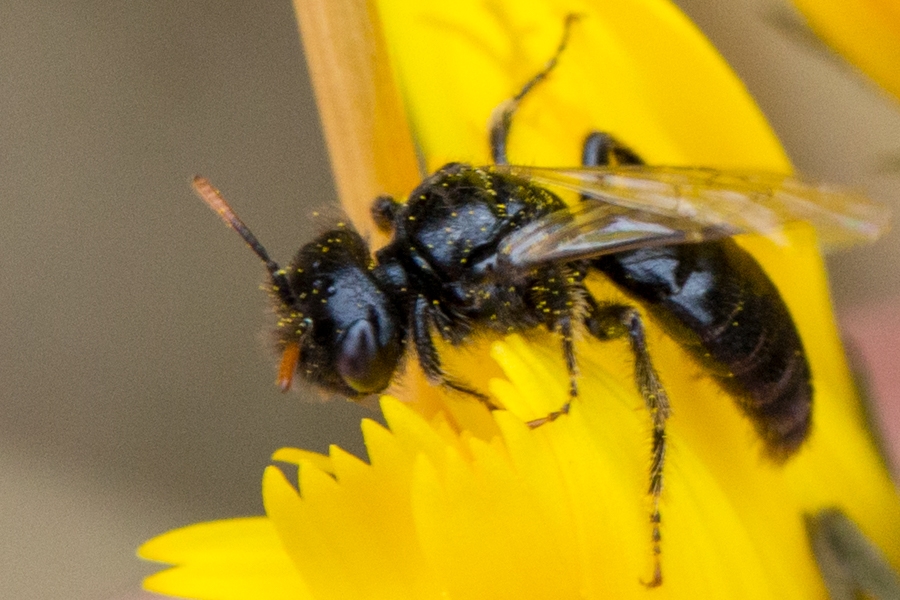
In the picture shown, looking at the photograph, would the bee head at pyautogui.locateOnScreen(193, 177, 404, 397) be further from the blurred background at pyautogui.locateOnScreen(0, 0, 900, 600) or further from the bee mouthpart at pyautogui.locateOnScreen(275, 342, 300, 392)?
the blurred background at pyautogui.locateOnScreen(0, 0, 900, 600)

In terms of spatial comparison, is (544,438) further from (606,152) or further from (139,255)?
(139,255)

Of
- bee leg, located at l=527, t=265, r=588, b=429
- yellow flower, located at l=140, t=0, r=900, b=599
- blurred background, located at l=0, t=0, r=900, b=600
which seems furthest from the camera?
blurred background, located at l=0, t=0, r=900, b=600

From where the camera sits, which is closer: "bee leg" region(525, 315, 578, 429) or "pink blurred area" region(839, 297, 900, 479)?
"bee leg" region(525, 315, 578, 429)

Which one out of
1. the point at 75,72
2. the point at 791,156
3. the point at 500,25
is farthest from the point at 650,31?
the point at 75,72

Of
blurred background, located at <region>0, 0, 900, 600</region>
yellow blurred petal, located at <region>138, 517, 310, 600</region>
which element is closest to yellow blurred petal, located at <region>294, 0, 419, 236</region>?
yellow blurred petal, located at <region>138, 517, 310, 600</region>

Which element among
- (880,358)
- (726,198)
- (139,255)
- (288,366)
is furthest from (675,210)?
(139,255)

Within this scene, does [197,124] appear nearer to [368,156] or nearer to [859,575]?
[368,156]

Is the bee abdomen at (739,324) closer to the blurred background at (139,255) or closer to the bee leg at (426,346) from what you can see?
the bee leg at (426,346)
